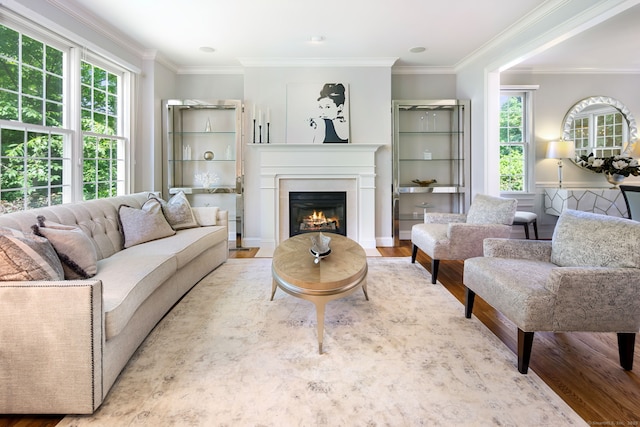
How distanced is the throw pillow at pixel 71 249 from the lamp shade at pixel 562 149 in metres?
5.81

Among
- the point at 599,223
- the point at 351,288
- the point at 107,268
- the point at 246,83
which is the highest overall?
the point at 246,83

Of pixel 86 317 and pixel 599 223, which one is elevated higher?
pixel 599 223

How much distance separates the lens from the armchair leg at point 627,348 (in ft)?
5.76

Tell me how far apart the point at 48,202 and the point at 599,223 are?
4.37 metres

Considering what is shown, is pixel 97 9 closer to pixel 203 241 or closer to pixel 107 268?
pixel 203 241

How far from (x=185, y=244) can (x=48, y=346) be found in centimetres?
145

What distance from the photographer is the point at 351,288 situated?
82.8 inches

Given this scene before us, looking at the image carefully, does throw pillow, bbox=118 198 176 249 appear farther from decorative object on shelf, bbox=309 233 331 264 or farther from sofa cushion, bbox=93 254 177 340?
decorative object on shelf, bbox=309 233 331 264

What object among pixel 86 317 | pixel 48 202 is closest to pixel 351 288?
pixel 86 317

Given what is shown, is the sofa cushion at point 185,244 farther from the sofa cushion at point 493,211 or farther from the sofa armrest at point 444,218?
the sofa cushion at point 493,211

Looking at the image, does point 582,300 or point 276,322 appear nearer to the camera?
point 582,300

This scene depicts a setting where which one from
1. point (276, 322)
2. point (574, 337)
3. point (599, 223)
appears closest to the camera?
point (599, 223)

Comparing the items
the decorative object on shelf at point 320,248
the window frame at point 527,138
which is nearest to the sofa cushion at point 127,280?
the decorative object on shelf at point 320,248

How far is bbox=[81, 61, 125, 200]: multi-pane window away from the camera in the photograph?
354cm
